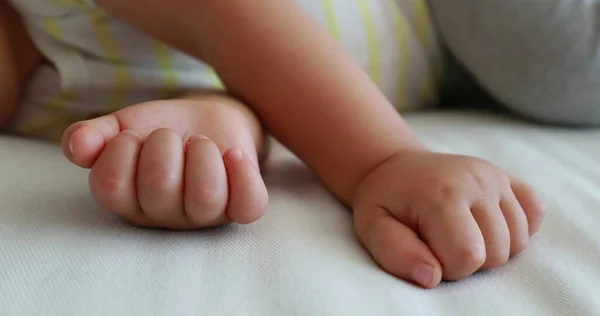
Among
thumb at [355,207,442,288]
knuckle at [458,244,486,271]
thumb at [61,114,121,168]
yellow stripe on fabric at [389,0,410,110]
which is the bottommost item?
yellow stripe on fabric at [389,0,410,110]

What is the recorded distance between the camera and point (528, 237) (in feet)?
1.41

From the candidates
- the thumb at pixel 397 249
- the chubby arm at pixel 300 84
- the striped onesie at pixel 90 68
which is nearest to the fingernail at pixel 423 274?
the thumb at pixel 397 249

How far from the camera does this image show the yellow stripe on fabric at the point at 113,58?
660 millimetres

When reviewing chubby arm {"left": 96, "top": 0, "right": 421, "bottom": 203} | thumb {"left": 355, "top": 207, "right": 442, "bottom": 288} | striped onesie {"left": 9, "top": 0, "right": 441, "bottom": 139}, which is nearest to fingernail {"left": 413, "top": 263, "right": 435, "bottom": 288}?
thumb {"left": 355, "top": 207, "right": 442, "bottom": 288}

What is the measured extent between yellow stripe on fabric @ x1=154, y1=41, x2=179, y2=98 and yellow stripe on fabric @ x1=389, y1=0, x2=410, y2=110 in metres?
0.28

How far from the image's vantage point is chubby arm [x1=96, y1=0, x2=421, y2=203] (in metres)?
0.51

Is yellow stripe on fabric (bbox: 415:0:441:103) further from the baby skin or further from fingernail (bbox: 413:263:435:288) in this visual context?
fingernail (bbox: 413:263:435:288)

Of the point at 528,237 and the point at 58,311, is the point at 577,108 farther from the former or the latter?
the point at 58,311

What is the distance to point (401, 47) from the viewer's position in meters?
0.79

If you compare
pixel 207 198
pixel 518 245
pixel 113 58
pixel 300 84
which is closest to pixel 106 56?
pixel 113 58

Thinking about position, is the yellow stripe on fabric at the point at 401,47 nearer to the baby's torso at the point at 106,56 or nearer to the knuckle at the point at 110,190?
the baby's torso at the point at 106,56

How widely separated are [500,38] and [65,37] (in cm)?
46

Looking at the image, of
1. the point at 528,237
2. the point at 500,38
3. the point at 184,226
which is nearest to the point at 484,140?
the point at 500,38

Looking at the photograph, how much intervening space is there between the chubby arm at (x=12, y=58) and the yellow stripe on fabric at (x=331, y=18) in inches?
12.2
